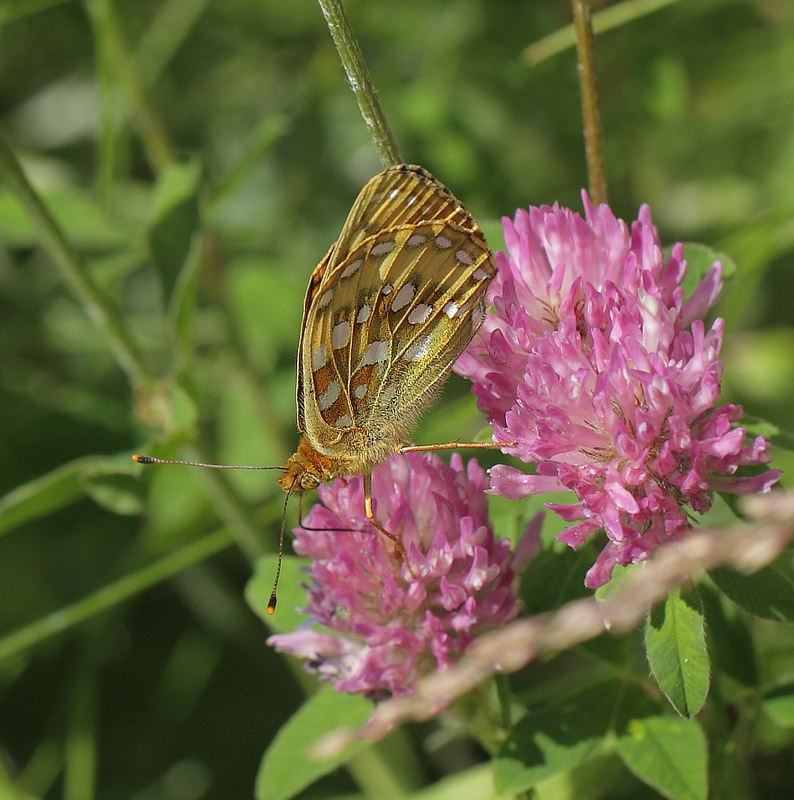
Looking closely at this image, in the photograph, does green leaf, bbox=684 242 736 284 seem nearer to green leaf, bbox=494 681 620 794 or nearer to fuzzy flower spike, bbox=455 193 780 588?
fuzzy flower spike, bbox=455 193 780 588

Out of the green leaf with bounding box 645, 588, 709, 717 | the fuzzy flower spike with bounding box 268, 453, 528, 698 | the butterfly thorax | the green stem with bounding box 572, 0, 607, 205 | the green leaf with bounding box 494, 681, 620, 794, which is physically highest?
the green stem with bounding box 572, 0, 607, 205

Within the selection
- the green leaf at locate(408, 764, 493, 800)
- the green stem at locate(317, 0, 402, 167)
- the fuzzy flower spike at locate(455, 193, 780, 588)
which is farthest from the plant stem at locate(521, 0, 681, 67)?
the green leaf at locate(408, 764, 493, 800)

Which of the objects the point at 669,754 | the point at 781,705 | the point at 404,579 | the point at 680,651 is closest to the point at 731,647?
the point at 781,705

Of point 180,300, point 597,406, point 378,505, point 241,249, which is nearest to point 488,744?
point 378,505

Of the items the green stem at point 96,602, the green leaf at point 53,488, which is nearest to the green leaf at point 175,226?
the green leaf at point 53,488

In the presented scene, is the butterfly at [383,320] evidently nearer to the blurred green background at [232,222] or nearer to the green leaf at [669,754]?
the green leaf at [669,754]

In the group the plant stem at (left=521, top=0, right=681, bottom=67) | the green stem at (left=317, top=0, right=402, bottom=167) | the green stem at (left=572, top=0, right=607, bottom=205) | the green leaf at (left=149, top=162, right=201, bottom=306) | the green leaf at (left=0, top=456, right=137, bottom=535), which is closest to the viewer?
the green stem at (left=317, top=0, right=402, bottom=167)
